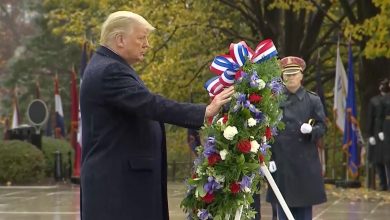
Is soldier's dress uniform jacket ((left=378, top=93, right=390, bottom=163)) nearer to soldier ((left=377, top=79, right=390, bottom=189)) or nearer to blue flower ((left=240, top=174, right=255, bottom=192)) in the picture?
soldier ((left=377, top=79, right=390, bottom=189))

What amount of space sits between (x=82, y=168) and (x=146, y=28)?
819 mm

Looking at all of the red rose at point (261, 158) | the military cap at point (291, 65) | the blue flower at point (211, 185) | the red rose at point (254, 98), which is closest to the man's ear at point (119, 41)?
the red rose at point (254, 98)

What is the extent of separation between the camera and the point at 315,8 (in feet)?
67.8

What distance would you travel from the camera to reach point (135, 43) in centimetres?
473

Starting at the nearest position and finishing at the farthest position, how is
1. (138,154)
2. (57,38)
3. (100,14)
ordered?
1. (138,154)
2. (100,14)
3. (57,38)

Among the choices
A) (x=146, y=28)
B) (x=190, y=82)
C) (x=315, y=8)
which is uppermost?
(x=315, y=8)

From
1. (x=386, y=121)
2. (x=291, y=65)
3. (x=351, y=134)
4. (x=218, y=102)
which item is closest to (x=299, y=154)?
(x=291, y=65)

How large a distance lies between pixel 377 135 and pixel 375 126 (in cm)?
17

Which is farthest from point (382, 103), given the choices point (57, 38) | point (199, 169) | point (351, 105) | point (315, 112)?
point (57, 38)

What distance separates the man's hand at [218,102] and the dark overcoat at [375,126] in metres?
11.9

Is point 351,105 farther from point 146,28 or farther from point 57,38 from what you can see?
point 57,38

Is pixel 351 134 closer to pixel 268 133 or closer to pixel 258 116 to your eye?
pixel 268 133

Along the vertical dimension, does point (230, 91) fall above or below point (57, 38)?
below

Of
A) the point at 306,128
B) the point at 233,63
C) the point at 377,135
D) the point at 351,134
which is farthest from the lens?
the point at 351,134
